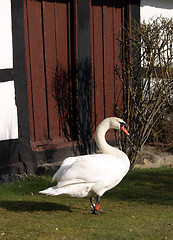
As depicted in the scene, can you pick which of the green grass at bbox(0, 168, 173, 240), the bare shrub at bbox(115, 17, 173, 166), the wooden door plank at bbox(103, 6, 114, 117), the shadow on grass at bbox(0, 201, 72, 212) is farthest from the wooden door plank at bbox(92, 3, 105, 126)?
the shadow on grass at bbox(0, 201, 72, 212)

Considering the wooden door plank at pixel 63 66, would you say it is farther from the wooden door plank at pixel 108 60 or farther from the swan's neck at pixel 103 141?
the swan's neck at pixel 103 141

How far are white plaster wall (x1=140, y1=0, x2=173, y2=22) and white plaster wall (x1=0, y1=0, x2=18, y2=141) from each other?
3641mm

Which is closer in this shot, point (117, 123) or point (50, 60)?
point (117, 123)

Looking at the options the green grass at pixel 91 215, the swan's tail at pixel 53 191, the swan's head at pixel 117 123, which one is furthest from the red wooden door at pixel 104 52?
the swan's tail at pixel 53 191

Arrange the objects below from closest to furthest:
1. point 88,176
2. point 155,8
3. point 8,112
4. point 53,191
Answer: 1. point 53,191
2. point 88,176
3. point 8,112
4. point 155,8

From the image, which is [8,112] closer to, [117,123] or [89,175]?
[117,123]

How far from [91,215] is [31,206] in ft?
3.26

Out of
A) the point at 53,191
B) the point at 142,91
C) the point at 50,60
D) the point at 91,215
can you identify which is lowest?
the point at 91,215

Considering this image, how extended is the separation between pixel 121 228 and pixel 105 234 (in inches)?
12.3

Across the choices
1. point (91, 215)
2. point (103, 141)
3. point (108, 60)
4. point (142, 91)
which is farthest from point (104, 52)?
point (91, 215)

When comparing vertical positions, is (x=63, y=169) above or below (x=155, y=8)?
below

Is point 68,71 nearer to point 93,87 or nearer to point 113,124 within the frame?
point 93,87

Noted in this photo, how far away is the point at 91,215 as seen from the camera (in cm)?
592

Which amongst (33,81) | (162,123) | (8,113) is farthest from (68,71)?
(162,123)
